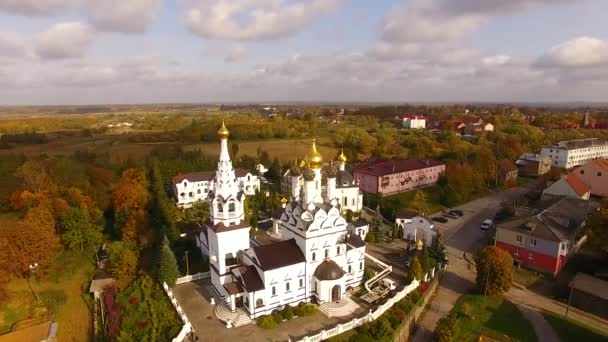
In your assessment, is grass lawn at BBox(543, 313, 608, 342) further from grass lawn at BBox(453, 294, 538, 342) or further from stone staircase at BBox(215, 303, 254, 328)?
stone staircase at BBox(215, 303, 254, 328)

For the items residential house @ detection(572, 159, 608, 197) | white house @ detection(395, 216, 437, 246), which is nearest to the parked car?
white house @ detection(395, 216, 437, 246)

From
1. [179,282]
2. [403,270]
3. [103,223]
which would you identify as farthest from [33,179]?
[403,270]

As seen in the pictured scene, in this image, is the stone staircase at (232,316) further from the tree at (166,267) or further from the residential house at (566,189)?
the residential house at (566,189)

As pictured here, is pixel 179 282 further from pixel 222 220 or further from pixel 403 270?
pixel 403 270

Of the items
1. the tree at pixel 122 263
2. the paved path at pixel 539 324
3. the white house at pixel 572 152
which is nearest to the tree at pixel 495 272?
the paved path at pixel 539 324

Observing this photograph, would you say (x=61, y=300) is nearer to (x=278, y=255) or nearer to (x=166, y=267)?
(x=166, y=267)

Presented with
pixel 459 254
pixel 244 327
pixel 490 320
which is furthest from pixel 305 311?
pixel 459 254
